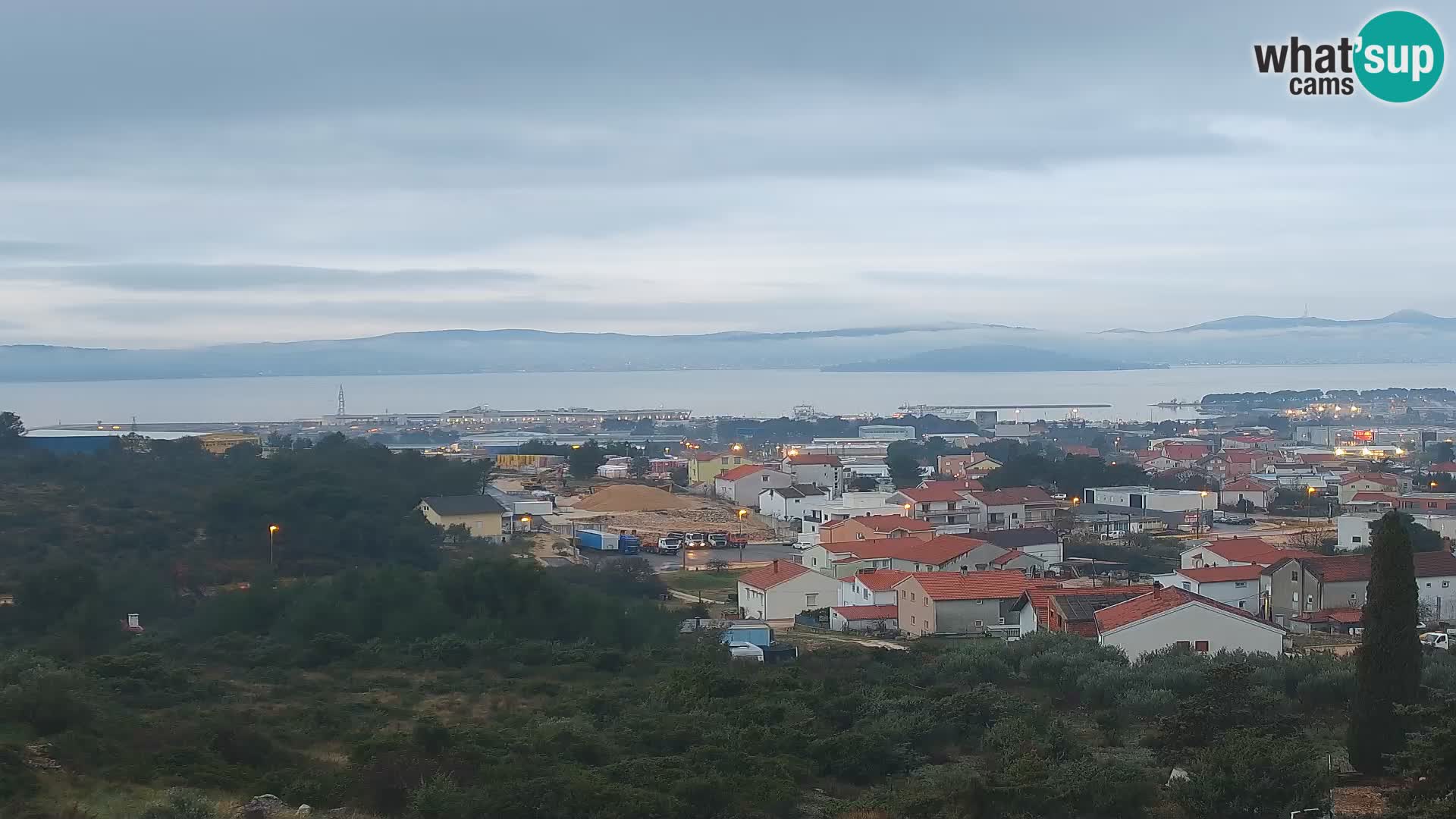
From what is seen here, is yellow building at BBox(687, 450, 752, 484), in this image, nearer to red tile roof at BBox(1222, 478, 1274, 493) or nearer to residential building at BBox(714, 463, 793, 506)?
residential building at BBox(714, 463, 793, 506)

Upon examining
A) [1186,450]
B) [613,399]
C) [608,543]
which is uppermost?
[613,399]

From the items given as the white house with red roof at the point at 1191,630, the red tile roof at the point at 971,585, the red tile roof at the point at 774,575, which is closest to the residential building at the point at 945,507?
the red tile roof at the point at 774,575

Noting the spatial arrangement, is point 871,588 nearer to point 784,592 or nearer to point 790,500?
point 784,592

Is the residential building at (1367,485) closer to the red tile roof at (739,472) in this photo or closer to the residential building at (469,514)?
the red tile roof at (739,472)

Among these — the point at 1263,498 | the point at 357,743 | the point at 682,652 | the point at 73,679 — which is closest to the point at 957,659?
the point at 682,652

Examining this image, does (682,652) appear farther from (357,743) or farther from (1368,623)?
(1368,623)

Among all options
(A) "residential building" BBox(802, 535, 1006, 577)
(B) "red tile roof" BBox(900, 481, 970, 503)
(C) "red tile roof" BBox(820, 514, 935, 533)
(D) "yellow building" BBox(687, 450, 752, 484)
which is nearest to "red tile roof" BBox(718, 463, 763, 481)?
(D) "yellow building" BBox(687, 450, 752, 484)

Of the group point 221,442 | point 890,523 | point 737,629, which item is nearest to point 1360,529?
point 890,523
